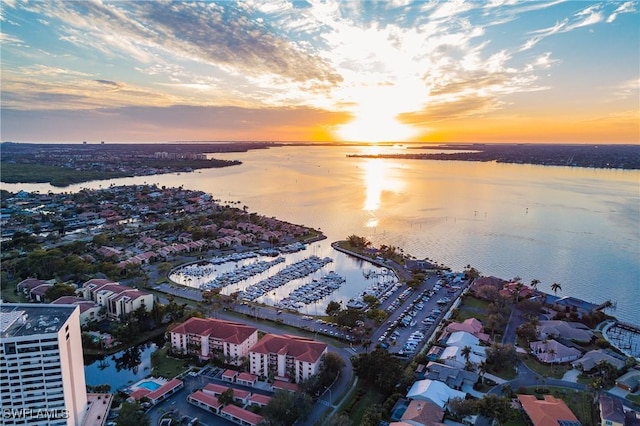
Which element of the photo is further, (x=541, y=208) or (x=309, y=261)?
(x=541, y=208)

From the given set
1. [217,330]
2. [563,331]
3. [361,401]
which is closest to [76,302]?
[217,330]

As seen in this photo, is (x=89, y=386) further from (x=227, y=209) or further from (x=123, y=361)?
(x=227, y=209)

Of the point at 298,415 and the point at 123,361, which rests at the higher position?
the point at 298,415

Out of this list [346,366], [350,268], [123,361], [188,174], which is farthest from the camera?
[188,174]

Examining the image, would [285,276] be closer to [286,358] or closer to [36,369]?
[286,358]

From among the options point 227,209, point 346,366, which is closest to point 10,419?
point 346,366

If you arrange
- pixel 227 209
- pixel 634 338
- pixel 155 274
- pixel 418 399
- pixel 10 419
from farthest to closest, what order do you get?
pixel 227 209, pixel 155 274, pixel 634 338, pixel 418 399, pixel 10 419
